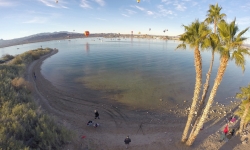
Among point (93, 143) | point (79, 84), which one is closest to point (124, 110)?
point (93, 143)

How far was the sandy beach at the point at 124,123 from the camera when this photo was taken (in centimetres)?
1522

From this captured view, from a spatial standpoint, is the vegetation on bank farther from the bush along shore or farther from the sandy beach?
the bush along shore

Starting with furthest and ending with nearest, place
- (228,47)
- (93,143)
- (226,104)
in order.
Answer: (226,104), (93,143), (228,47)

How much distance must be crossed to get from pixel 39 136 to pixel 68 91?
710 inches

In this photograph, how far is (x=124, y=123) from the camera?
19344 millimetres

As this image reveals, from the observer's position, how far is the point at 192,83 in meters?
33.9

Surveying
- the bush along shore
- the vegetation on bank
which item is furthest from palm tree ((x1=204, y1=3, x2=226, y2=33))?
the bush along shore

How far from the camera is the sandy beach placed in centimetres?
1522

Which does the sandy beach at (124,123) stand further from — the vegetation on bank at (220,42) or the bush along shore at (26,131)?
the vegetation on bank at (220,42)

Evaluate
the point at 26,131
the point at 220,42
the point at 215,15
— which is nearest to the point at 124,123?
the point at 26,131

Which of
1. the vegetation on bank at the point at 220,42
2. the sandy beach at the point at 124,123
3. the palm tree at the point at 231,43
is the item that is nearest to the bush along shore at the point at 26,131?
the sandy beach at the point at 124,123

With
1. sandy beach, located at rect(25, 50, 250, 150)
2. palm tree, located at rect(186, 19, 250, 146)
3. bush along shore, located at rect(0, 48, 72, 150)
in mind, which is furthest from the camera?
sandy beach, located at rect(25, 50, 250, 150)

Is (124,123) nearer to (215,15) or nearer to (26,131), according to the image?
(26,131)

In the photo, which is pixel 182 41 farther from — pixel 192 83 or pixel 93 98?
pixel 192 83
